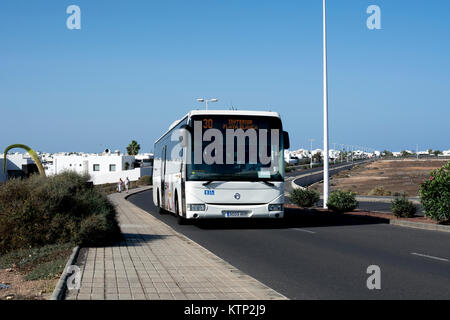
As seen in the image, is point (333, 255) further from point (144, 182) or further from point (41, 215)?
point (144, 182)

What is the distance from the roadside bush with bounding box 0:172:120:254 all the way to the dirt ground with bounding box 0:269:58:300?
2.45 meters

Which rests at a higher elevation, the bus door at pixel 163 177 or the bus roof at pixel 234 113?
the bus roof at pixel 234 113

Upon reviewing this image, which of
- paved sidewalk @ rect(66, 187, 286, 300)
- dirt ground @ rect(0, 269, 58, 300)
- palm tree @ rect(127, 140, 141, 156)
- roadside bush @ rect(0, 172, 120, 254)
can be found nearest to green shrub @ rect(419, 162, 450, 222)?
paved sidewalk @ rect(66, 187, 286, 300)

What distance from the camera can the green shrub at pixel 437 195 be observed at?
59.0 ft

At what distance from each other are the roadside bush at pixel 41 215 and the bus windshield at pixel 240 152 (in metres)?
4.33

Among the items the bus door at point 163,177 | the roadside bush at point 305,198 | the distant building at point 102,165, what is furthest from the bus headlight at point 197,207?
the distant building at point 102,165

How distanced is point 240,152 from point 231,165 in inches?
18.6

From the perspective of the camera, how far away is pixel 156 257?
36.7 ft

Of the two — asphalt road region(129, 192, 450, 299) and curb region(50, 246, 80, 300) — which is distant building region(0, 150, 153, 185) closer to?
asphalt road region(129, 192, 450, 299)

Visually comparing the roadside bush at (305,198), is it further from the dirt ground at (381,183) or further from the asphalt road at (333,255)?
the dirt ground at (381,183)
